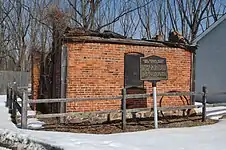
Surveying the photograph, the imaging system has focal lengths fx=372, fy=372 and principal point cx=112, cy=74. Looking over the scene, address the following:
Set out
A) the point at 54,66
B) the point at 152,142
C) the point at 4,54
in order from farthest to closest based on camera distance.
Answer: the point at 4,54
the point at 54,66
the point at 152,142

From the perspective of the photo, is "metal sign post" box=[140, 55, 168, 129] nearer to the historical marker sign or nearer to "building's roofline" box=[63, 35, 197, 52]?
the historical marker sign

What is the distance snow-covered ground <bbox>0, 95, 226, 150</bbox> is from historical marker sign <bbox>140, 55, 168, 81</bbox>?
5.56 ft

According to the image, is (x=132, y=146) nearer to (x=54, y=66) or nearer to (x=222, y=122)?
(x=222, y=122)

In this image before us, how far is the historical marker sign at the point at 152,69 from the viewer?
11.2m

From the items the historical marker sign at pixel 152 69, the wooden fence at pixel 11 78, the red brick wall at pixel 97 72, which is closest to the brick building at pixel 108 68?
the red brick wall at pixel 97 72

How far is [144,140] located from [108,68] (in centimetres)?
464

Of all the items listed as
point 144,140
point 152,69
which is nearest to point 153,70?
point 152,69

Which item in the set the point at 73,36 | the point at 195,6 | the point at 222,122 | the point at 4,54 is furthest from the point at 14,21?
the point at 222,122

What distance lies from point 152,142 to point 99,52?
5072 millimetres

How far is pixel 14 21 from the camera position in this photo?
39.7 m

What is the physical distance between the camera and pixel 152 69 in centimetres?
1132

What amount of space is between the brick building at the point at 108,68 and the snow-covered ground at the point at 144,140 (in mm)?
3056

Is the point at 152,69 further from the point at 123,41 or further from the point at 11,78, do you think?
the point at 11,78

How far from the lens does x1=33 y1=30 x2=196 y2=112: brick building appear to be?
12531 millimetres
